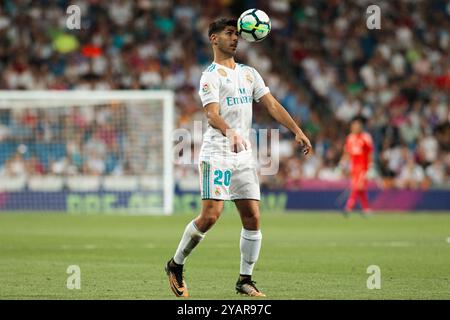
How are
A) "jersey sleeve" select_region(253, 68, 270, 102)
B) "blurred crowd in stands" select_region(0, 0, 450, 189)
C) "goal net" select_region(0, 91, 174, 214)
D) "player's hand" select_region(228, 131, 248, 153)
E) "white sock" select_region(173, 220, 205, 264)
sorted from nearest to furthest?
"player's hand" select_region(228, 131, 248, 153)
"white sock" select_region(173, 220, 205, 264)
"jersey sleeve" select_region(253, 68, 270, 102)
"goal net" select_region(0, 91, 174, 214)
"blurred crowd in stands" select_region(0, 0, 450, 189)

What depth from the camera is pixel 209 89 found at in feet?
33.0

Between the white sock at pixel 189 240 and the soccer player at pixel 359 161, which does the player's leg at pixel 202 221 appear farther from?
the soccer player at pixel 359 161

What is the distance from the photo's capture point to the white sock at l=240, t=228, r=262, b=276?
33.9 ft

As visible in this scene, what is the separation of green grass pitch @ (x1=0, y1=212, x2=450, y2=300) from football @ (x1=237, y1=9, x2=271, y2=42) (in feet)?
8.52

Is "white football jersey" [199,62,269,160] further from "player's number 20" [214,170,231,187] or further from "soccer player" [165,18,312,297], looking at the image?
"player's number 20" [214,170,231,187]

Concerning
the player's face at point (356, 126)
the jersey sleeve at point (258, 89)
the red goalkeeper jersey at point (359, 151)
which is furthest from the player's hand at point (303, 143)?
the red goalkeeper jersey at point (359, 151)

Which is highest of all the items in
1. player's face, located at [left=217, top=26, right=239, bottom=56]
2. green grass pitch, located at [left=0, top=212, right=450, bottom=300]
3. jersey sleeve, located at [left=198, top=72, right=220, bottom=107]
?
player's face, located at [left=217, top=26, right=239, bottom=56]

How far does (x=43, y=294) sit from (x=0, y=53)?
2043 cm

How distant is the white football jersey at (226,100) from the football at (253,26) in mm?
393

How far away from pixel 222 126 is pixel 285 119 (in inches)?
33.0

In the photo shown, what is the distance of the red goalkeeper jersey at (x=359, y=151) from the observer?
2588 centimetres

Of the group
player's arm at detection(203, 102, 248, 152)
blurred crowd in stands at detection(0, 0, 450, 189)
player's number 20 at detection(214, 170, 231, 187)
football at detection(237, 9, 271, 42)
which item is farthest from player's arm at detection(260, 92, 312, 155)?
blurred crowd in stands at detection(0, 0, 450, 189)

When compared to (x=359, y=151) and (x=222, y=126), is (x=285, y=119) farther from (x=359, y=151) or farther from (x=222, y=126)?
(x=359, y=151)
